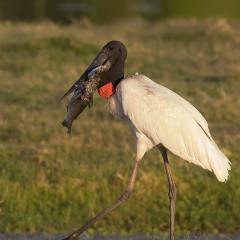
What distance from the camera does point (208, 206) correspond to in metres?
7.28

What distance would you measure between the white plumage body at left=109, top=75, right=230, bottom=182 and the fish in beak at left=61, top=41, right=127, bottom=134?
0.20m

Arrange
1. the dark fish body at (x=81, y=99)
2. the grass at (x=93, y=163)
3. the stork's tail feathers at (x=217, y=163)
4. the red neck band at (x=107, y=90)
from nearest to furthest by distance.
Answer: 1. the stork's tail feathers at (x=217, y=163)
2. the dark fish body at (x=81, y=99)
3. the red neck band at (x=107, y=90)
4. the grass at (x=93, y=163)

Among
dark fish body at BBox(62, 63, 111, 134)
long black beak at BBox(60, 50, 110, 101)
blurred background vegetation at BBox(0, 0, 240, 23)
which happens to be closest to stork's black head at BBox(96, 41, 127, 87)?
long black beak at BBox(60, 50, 110, 101)

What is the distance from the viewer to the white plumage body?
608 cm

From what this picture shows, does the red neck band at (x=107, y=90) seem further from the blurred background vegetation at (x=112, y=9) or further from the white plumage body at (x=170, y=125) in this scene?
the blurred background vegetation at (x=112, y=9)

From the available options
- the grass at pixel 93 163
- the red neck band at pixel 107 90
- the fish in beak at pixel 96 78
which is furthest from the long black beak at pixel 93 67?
the grass at pixel 93 163

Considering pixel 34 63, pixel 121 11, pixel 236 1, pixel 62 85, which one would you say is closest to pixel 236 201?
pixel 62 85

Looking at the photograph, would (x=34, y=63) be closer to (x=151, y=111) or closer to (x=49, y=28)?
(x=49, y=28)

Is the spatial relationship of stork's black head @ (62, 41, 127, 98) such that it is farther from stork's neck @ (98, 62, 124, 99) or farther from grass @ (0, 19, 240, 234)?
grass @ (0, 19, 240, 234)

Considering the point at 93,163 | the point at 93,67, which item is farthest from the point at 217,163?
the point at 93,163

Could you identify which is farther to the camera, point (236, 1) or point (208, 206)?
point (236, 1)

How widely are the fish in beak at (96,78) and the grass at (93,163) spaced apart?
45.0 inches

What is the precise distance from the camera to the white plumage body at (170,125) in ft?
19.9

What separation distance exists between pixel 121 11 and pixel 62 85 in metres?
15.3
